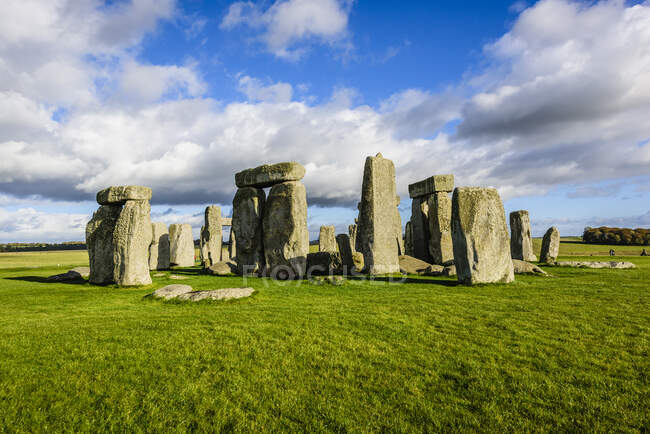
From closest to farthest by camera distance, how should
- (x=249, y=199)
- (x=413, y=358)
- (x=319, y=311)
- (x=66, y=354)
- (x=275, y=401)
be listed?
(x=275, y=401) → (x=413, y=358) → (x=66, y=354) → (x=319, y=311) → (x=249, y=199)

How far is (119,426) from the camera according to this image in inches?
103

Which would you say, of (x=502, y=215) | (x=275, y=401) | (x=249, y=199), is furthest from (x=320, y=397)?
(x=249, y=199)

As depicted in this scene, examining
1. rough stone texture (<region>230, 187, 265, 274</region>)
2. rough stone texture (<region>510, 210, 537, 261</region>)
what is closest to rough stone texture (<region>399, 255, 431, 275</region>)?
rough stone texture (<region>230, 187, 265, 274</region>)

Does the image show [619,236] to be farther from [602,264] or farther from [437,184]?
[437,184]

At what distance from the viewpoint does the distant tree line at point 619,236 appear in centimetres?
3572

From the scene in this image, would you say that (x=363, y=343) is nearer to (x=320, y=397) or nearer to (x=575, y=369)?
(x=320, y=397)

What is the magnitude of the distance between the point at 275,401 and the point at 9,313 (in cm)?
715

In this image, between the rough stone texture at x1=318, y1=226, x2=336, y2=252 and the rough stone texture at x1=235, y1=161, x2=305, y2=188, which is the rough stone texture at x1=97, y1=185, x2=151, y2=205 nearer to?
the rough stone texture at x1=235, y1=161, x2=305, y2=188

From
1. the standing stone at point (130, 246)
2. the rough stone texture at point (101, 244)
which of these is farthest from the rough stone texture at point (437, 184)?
the rough stone texture at point (101, 244)

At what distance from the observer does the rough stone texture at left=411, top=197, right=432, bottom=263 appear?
56.2ft

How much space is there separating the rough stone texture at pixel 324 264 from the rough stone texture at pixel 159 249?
10.9m

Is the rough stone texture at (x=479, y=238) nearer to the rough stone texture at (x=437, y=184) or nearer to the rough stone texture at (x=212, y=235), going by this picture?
the rough stone texture at (x=437, y=184)

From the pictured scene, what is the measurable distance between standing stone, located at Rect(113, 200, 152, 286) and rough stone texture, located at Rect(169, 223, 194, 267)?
359 inches

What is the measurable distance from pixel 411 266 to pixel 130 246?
10.4 metres
